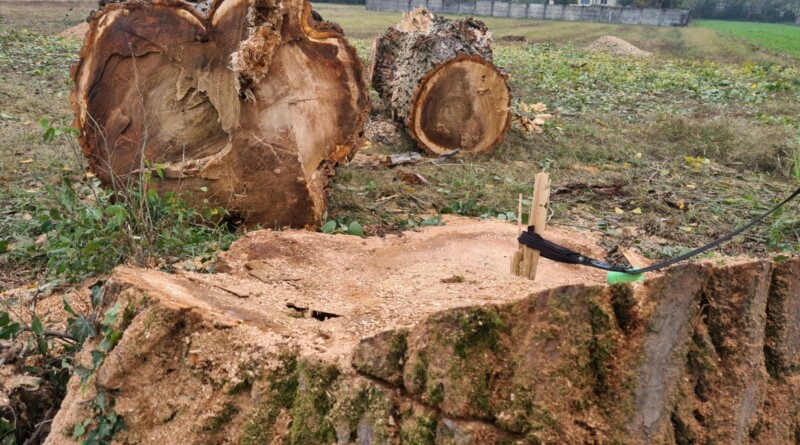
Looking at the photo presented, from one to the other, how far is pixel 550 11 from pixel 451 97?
26.7 m

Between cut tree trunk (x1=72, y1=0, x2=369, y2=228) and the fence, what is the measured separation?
2622 cm

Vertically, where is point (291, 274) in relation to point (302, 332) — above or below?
below

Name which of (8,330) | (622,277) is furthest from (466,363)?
(8,330)

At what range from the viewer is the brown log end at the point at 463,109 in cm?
610

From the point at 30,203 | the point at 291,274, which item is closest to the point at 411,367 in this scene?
the point at 291,274

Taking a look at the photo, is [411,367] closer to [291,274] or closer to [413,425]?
[413,425]

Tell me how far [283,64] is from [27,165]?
2.51m

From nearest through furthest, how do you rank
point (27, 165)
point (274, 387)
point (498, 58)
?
1. point (274, 387)
2. point (27, 165)
3. point (498, 58)

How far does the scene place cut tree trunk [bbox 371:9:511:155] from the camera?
6082 millimetres

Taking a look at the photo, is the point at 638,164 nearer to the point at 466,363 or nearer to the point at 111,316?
the point at 466,363

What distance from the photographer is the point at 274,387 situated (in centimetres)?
167

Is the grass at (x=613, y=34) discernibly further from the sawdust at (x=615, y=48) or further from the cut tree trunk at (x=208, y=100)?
the cut tree trunk at (x=208, y=100)

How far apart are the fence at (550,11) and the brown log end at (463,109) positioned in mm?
23676

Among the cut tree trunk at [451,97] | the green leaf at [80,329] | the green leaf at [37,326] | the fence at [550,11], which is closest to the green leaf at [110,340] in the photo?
the green leaf at [80,329]
